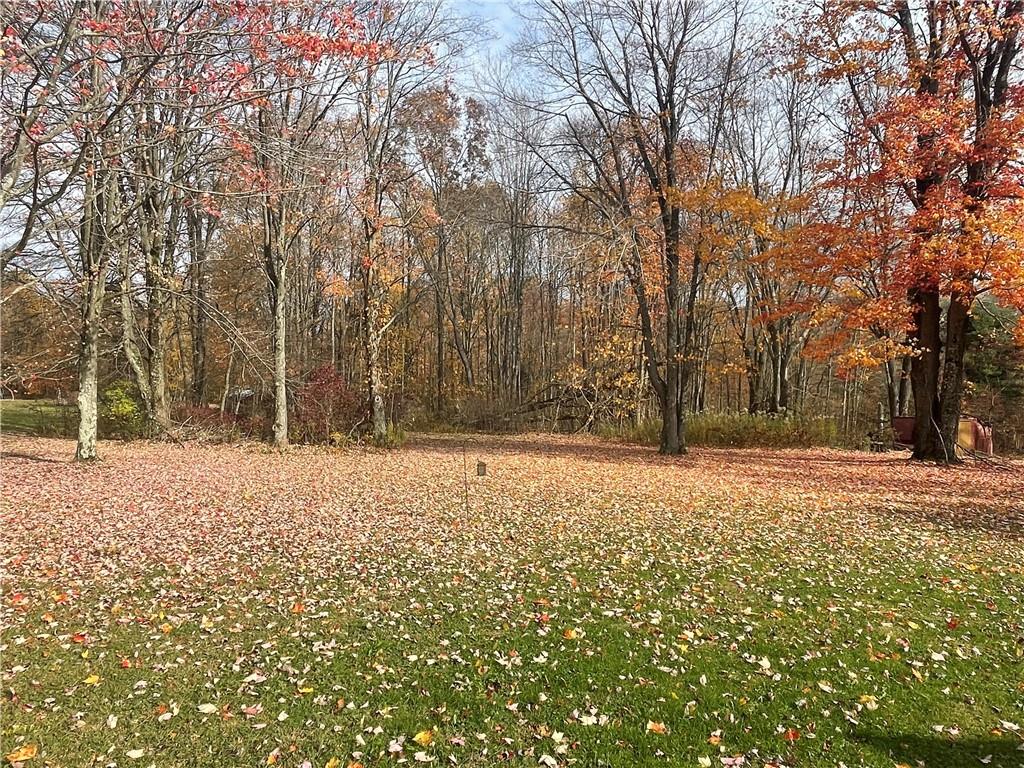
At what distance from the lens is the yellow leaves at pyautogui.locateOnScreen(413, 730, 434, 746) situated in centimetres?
322

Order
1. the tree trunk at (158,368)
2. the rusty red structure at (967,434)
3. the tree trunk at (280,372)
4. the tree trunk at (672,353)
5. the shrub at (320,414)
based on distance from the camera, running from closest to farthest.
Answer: the tree trunk at (280,372)
the tree trunk at (672,353)
the tree trunk at (158,368)
the rusty red structure at (967,434)
the shrub at (320,414)

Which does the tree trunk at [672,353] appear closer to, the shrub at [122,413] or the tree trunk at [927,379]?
the tree trunk at [927,379]

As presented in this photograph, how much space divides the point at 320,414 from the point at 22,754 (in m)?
14.2

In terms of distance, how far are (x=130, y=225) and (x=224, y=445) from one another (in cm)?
604

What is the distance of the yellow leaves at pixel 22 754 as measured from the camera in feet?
9.76

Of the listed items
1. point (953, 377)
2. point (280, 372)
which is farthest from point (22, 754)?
point (953, 377)

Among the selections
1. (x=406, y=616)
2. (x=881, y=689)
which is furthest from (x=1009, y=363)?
(x=406, y=616)

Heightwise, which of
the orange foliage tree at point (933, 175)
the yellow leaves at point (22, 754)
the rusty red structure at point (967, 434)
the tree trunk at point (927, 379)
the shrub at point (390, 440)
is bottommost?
the yellow leaves at point (22, 754)

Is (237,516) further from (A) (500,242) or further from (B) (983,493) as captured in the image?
(A) (500,242)

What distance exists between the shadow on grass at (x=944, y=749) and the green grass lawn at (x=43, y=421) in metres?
20.6

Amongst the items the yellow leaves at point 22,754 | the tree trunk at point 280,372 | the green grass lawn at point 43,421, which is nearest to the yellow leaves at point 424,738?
the yellow leaves at point 22,754

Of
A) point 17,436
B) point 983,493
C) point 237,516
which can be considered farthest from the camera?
point 17,436

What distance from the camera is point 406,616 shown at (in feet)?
16.1

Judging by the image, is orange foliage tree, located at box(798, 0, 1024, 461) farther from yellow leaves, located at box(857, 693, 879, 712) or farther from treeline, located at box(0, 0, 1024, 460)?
yellow leaves, located at box(857, 693, 879, 712)
